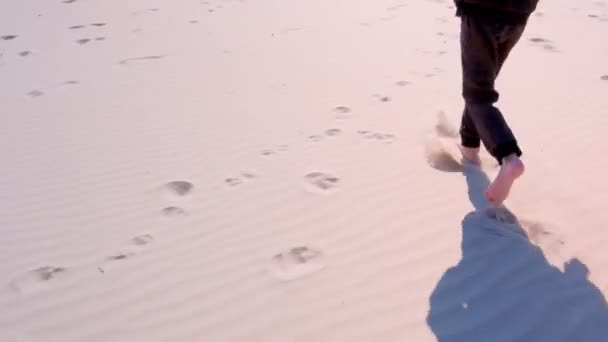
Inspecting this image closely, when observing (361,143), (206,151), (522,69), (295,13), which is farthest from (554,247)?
(295,13)

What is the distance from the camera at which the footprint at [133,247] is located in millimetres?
2955

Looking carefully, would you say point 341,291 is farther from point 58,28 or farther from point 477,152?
point 58,28

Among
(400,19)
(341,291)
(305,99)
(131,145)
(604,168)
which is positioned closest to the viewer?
(341,291)

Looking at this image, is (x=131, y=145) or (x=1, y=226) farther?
(x=131, y=145)

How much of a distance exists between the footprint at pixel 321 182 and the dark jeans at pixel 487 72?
954mm

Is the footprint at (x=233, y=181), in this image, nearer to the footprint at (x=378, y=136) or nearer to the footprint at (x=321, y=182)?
the footprint at (x=321, y=182)

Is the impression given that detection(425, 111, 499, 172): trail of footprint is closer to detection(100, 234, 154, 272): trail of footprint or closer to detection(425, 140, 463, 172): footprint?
detection(425, 140, 463, 172): footprint

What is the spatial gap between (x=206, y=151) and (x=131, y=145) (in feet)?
2.00

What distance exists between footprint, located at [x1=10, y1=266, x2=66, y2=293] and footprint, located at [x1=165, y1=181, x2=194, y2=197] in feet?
2.80

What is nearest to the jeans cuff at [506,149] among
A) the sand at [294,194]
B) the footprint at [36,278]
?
the sand at [294,194]

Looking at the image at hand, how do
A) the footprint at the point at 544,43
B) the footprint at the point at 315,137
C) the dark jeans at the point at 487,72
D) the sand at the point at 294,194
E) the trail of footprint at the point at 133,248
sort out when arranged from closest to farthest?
1. the sand at the point at 294,194
2. the dark jeans at the point at 487,72
3. the trail of footprint at the point at 133,248
4. the footprint at the point at 315,137
5. the footprint at the point at 544,43

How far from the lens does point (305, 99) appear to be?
4801 millimetres

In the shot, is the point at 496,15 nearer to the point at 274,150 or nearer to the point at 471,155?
the point at 471,155

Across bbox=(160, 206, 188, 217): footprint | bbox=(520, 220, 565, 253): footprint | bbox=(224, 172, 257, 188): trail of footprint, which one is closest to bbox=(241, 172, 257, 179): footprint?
bbox=(224, 172, 257, 188): trail of footprint
